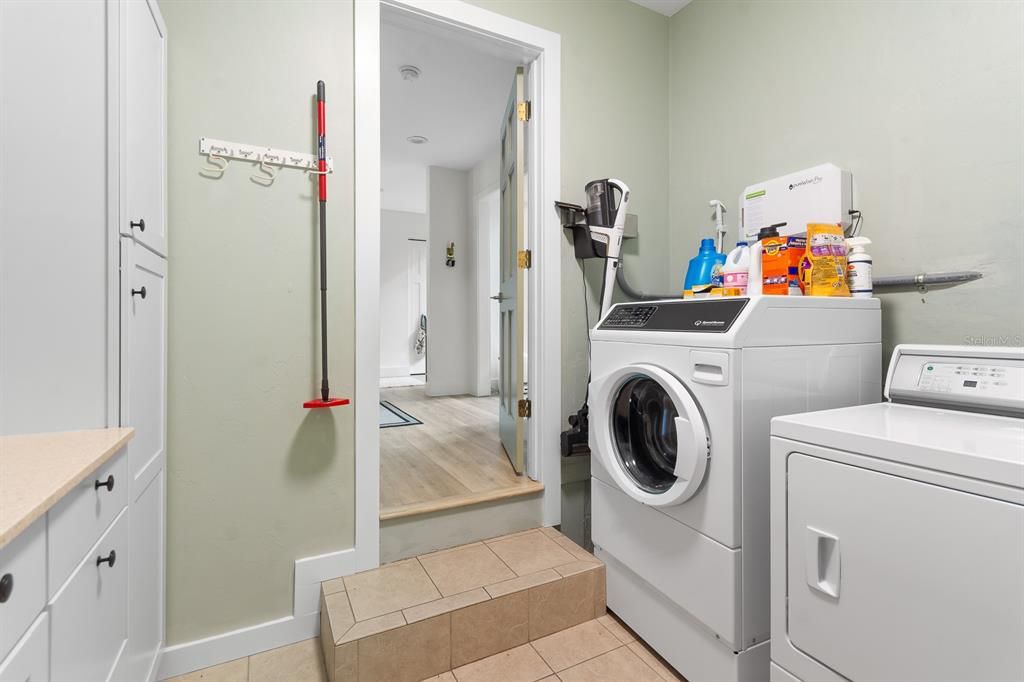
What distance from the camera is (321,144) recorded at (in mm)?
1614

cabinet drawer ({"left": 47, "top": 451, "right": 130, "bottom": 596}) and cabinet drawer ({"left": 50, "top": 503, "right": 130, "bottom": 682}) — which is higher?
cabinet drawer ({"left": 47, "top": 451, "right": 130, "bottom": 596})

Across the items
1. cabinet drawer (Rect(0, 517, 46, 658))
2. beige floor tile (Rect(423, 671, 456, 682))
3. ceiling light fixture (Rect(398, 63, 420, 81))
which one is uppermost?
ceiling light fixture (Rect(398, 63, 420, 81))

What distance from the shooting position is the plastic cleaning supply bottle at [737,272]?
1.63 m

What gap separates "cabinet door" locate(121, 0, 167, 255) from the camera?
3.69ft

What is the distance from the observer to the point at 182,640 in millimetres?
1492

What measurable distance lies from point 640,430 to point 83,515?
146 centimetres

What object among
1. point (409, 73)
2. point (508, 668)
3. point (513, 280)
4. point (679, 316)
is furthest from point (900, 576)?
point (409, 73)

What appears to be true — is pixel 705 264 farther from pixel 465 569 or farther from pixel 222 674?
pixel 222 674

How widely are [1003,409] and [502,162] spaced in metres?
2.38

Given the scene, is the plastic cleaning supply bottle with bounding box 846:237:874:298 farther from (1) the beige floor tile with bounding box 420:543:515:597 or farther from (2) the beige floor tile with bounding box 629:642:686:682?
(1) the beige floor tile with bounding box 420:543:515:597

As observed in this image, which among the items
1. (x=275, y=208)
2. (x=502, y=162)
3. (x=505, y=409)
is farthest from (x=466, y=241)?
(x=275, y=208)

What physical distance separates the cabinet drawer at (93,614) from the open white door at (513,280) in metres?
1.46

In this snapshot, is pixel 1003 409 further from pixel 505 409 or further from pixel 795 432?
pixel 505 409

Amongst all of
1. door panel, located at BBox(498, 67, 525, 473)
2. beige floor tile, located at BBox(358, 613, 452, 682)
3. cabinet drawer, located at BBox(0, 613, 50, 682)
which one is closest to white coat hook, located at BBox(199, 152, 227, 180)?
door panel, located at BBox(498, 67, 525, 473)
